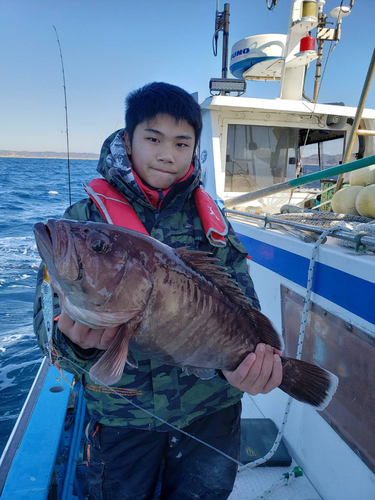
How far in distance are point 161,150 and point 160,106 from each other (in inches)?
11.5

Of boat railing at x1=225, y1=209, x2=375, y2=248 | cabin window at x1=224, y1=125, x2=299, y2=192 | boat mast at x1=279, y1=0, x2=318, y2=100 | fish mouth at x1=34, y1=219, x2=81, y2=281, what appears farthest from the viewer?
cabin window at x1=224, y1=125, x2=299, y2=192

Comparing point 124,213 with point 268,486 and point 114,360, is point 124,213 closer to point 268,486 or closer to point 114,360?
point 114,360

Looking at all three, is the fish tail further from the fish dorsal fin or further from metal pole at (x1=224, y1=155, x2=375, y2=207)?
metal pole at (x1=224, y1=155, x2=375, y2=207)

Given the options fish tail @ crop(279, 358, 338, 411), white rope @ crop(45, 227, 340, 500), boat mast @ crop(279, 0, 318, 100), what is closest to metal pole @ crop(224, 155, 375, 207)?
white rope @ crop(45, 227, 340, 500)

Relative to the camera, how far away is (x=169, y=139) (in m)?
2.10

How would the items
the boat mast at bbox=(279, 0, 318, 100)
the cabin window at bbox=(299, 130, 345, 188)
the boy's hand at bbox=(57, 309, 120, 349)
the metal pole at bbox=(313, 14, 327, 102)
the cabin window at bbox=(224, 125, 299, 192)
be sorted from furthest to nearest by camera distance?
A: the metal pole at bbox=(313, 14, 327, 102), the cabin window at bbox=(299, 130, 345, 188), the cabin window at bbox=(224, 125, 299, 192), the boat mast at bbox=(279, 0, 318, 100), the boy's hand at bbox=(57, 309, 120, 349)

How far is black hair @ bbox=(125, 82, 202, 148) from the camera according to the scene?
2.11 metres

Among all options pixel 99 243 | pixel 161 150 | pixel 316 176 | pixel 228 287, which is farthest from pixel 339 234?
pixel 99 243

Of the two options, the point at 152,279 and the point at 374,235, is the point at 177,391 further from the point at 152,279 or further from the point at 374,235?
the point at 374,235

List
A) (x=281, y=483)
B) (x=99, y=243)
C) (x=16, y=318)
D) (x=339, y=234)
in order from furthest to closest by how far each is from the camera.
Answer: (x=16, y=318) < (x=281, y=483) < (x=339, y=234) < (x=99, y=243)

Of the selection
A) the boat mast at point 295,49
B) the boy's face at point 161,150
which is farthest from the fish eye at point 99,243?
the boat mast at point 295,49

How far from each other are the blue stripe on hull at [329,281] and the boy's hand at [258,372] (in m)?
0.83

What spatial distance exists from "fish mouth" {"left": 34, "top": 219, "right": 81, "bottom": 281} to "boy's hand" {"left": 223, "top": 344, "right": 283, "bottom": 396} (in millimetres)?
998

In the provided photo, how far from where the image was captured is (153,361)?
195cm
